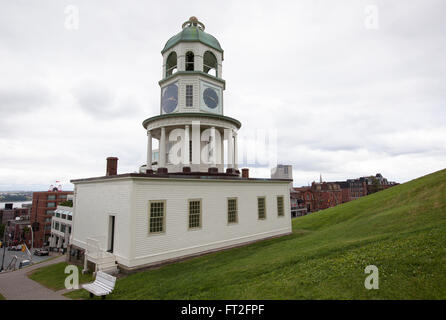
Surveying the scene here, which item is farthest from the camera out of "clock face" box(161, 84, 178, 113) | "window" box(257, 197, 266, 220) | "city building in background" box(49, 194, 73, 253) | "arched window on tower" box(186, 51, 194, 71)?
"city building in background" box(49, 194, 73, 253)

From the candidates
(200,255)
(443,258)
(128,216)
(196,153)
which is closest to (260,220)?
(200,255)

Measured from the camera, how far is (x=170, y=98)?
21.1m

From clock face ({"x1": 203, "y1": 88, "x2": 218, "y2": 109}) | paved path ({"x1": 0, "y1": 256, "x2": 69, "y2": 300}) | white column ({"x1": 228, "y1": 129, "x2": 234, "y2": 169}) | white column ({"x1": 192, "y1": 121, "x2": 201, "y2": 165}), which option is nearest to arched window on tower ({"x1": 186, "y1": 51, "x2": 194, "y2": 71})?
clock face ({"x1": 203, "y1": 88, "x2": 218, "y2": 109})

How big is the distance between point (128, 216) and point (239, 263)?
6.29 meters

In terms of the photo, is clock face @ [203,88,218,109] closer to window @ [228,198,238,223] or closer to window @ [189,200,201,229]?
window @ [228,198,238,223]

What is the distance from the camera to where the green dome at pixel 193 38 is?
20922 millimetres

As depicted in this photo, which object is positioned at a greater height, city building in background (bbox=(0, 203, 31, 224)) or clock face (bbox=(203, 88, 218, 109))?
clock face (bbox=(203, 88, 218, 109))

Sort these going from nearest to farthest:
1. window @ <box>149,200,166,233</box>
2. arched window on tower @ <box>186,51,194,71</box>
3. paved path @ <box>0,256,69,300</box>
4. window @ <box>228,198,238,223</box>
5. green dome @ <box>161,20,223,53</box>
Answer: paved path @ <box>0,256,69,300</box> < window @ <box>149,200,166,233</box> < window @ <box>228,198,238,223</box> < green dome @ <box>161,20,223,53</box> < arched window on tower @ <box>186,51,194,71</box>

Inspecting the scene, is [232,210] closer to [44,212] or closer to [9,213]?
[44,212]

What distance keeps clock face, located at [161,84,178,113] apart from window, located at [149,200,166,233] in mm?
10091

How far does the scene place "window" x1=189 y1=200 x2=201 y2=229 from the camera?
14.8 metres

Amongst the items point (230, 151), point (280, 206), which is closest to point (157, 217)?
point (230, 151)
